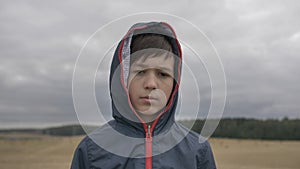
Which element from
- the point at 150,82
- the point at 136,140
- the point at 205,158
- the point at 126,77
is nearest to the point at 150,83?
the point at 150,82

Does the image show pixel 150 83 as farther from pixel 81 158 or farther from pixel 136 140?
pixel 81 158

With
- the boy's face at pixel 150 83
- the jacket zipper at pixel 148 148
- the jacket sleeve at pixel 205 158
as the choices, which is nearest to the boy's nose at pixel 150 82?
the boy's face at pixel 150 83

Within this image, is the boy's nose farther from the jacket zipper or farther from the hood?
the jacket zipper

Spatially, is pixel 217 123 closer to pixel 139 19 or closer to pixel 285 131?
pixel 139 19

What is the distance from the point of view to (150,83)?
3.02 metres

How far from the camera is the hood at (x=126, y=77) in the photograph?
3.22 meters

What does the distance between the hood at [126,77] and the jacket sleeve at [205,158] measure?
37 centimetres

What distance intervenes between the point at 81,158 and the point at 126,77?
0.81 m

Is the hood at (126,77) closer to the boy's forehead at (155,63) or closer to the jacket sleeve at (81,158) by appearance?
the boy's forehead at (155,63)

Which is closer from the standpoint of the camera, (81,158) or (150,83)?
(150,83)

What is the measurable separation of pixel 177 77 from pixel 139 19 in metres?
0.62

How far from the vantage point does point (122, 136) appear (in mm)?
3279

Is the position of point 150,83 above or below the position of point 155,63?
below

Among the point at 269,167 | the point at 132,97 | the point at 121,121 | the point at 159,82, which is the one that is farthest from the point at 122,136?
the point at 269,167
